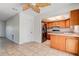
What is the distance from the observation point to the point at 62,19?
235cm

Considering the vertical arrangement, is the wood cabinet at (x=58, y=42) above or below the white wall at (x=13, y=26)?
below

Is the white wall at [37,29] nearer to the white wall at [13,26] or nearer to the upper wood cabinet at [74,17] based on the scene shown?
the white wall at [13,26]

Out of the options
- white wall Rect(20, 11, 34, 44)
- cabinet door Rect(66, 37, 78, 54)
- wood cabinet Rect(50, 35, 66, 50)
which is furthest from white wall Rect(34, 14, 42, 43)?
cabinet door Rect(66, 37, 78, 54)

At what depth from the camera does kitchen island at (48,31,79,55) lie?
2.35 metres

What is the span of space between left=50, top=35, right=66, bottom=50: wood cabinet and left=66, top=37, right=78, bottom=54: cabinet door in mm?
165

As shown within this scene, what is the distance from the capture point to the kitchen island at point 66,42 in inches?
92.7

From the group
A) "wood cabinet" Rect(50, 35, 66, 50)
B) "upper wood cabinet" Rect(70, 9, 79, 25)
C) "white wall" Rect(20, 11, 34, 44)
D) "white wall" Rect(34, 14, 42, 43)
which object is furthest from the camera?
"white wall" Rect(34, 14, 42, 43)

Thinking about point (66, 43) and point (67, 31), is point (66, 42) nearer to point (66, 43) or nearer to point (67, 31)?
point (66, 43)

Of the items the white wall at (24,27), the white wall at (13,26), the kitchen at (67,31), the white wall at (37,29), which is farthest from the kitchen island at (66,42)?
the white wall at (13,26)

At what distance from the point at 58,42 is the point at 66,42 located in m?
0.34

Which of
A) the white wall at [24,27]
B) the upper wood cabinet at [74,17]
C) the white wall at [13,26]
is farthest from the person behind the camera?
the white wall at [13,26]

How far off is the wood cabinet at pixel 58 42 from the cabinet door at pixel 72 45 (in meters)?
0.16

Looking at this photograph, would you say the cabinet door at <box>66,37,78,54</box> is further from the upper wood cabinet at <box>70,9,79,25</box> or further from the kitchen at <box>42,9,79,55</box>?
the upper wood cabinet at <box>70,9,79,25</box>

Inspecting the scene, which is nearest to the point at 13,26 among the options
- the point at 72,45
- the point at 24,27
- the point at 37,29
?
the point at 24,27
